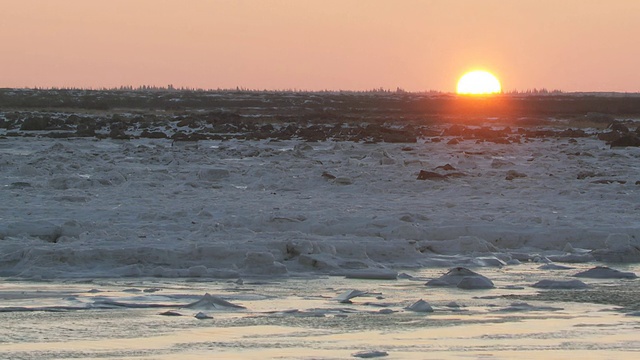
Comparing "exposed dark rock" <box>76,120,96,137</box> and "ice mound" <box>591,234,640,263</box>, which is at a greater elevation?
"ice mound" <box>591,234,640,263</box>

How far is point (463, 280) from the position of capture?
33.0 ft

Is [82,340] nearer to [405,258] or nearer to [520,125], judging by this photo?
[405,258]

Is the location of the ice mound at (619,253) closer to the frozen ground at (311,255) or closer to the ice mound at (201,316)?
the frozen ground at (311,255)

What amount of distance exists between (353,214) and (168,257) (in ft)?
12.4

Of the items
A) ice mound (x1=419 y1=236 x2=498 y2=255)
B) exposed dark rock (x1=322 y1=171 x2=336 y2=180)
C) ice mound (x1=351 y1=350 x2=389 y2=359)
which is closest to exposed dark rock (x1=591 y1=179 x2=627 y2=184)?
exposed dark rock (x1=322 y1=171 x2=336 y2=180)

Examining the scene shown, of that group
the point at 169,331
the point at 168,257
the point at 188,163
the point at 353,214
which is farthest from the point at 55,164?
the point at 169,331

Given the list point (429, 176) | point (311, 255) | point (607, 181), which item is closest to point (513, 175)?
point (429, 176)

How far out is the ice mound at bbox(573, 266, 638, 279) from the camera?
10.8 meters

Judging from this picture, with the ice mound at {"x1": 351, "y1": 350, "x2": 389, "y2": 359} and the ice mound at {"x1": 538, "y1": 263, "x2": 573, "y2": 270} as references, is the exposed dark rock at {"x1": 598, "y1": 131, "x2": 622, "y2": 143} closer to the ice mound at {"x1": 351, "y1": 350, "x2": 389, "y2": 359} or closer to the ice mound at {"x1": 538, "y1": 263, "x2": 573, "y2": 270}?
the ice mound at {"x1": 538, "y1": 263, "x2": 573, "y2": 270}

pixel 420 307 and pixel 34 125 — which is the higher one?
pixel 420 307

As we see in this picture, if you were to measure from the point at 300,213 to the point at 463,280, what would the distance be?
4.77m

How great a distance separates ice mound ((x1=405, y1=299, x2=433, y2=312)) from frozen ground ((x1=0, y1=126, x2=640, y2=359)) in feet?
0.25

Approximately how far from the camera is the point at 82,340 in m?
7.24

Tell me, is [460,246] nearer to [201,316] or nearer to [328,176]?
[201,316]
